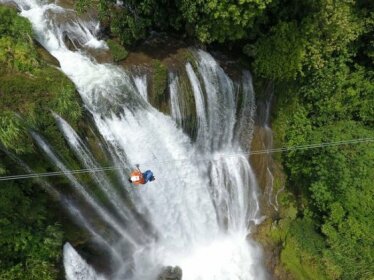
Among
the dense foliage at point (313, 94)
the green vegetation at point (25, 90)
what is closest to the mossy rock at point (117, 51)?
the dense foliage at point (313, 94)

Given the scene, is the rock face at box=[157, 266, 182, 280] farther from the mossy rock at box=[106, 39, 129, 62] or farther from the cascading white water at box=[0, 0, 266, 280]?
the mossy rock at box=[106, 39, 129, 62]

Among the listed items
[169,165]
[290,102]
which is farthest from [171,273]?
[290,102]

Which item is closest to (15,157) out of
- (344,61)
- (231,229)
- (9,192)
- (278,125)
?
(9,192)

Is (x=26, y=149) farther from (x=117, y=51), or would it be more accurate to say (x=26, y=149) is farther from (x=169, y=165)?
(x=169, y=165)

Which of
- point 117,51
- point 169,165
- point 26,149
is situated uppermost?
point 117,51

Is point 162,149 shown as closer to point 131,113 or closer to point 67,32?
point 131,113

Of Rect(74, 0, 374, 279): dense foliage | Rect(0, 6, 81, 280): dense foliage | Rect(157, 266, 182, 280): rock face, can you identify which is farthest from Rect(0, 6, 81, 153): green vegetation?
Rect(157, 266, 182, 280): rock face
